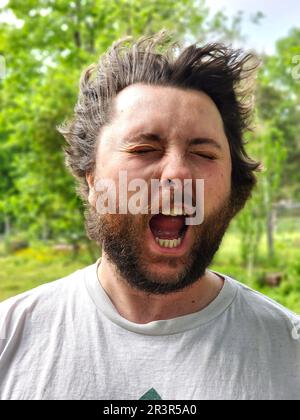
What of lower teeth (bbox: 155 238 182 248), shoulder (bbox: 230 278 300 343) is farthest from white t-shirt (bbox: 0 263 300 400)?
lower teeth (bbox: 155 238 182 248)

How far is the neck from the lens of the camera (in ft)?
3.04

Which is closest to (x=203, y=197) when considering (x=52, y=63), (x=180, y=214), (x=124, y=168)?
(x=180, y=214)

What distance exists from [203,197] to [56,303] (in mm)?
380

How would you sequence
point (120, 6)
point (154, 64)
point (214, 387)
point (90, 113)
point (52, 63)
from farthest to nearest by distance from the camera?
point (52, 63) → point (120, 6) → point (90, 113) → point (154, 64) → point (214, 387)

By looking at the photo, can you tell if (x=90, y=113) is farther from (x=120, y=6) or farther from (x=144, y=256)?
(x=120, y=6)

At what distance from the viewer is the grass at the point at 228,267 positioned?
4559 mm

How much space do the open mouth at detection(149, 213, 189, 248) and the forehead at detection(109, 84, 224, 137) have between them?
0.16 m

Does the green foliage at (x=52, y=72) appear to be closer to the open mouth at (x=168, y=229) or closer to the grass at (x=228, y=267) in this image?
the grass at (x=228, y=267)

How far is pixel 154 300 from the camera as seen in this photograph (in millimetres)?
937

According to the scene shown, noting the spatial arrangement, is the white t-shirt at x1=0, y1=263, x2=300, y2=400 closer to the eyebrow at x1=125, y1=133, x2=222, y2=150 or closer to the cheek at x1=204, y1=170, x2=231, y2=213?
the cheek at x1=204, y1=170, x2=231, y2=213

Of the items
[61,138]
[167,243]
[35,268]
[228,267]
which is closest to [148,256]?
[167,243]

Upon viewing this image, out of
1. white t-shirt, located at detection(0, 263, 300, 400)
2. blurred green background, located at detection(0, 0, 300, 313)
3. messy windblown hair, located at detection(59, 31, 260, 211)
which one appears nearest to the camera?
white t-shirt, located at detection(0, 263, 300, 400)

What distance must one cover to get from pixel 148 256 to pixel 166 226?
2.7 inches

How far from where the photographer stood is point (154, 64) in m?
0.94
